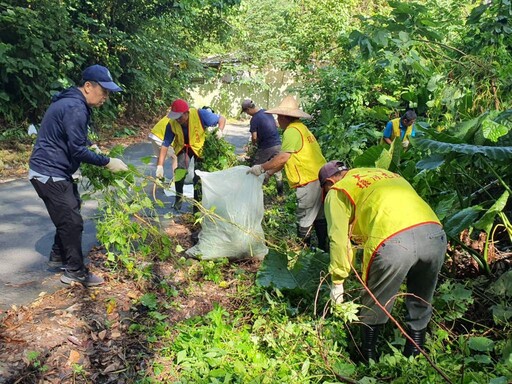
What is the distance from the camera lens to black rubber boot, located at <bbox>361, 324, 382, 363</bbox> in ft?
10.4

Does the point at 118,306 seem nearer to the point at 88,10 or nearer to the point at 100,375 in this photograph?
the point at 100,375

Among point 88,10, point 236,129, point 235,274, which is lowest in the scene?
point 236,129

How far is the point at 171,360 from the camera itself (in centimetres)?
320

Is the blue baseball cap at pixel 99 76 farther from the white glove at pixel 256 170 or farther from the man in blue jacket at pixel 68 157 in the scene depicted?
the white glove at pixel 256 170

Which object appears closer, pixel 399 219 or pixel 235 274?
pixel 399 219

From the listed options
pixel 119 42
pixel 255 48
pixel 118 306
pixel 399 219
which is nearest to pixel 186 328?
pixel 118 306

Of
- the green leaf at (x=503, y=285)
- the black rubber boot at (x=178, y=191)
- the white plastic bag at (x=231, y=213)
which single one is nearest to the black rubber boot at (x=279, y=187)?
the black rubber boot at (x=178, y=191)

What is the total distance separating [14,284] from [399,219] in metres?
3.20

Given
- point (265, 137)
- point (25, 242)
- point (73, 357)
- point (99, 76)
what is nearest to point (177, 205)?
point (265, 137)

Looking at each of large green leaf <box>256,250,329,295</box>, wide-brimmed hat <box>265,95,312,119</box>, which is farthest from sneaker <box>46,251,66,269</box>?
wide-brimmed hat <box>265,95,312,119</box>

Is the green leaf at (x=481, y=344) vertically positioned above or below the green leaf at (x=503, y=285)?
below

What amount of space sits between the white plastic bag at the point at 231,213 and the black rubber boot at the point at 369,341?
154 cm

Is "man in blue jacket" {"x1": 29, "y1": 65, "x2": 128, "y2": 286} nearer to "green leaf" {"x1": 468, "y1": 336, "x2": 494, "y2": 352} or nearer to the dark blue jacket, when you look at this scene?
the dark blue jacket

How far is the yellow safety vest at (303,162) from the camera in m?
4.66
